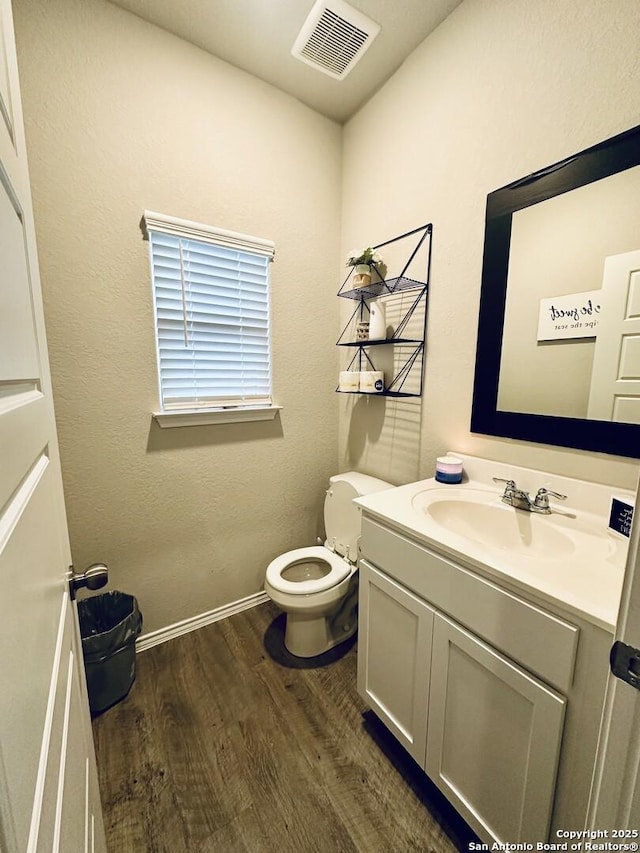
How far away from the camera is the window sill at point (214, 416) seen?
161 cm

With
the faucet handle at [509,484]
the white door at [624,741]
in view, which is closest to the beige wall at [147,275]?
the faucet handle at [509,484]

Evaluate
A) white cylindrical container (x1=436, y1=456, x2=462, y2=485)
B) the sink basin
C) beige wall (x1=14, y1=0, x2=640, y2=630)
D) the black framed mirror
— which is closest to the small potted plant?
beige wall (x1=14, y1=0, x2=640, y2=630)

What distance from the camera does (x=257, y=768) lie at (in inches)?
46.5

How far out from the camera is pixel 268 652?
1665 mm

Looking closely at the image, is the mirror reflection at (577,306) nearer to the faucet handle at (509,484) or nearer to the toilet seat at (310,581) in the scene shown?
the faucet handle at (509,484)

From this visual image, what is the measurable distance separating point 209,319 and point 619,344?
161 centimetres

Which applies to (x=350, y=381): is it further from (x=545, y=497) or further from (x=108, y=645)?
(x=108, y=645)

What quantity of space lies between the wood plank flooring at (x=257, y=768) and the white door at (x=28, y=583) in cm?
50

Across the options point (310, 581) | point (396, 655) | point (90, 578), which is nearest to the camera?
point (90, 578)

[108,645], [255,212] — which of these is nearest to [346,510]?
[108,645]

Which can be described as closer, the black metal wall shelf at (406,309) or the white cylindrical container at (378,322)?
the black metal wall shelf at (406,309)

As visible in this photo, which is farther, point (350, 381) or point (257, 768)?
point (350, 381)

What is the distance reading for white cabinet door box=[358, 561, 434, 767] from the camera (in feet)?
3.43

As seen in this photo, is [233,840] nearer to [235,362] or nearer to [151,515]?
[151,515]
